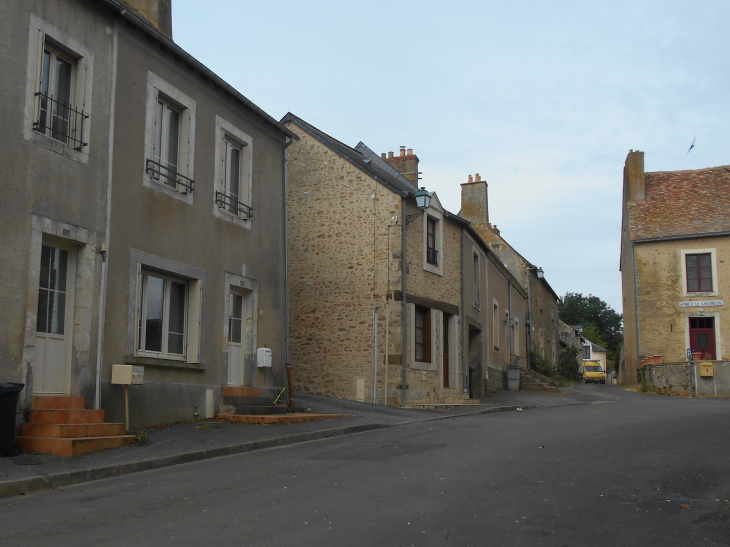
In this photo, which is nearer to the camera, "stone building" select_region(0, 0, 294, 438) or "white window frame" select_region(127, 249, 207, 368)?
"stone building" select_region(0, 0, 294, 438)

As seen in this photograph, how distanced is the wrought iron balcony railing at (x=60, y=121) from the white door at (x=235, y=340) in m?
4.40

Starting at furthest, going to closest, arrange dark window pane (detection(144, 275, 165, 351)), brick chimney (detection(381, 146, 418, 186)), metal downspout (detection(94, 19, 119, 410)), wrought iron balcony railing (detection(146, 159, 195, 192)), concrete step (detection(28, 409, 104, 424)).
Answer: brick chimney (detection(381, 146, 418, 186)) → dark window pane (detection(144, 275, 165, 351)) → wrought iron balcony railing (detection(146, 159, 195, 192)) → metal downspout (detection(94, 19, 119, 410)) → concrete step (detection(28, 409, 104, 424))

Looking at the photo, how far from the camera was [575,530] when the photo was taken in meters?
5.23

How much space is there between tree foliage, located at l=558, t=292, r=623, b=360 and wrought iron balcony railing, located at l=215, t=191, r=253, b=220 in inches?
2903

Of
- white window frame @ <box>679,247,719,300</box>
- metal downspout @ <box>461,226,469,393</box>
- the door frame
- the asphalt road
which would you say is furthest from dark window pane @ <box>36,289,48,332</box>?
white window frame @ <box>679,247,719,300</box>

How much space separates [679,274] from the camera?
98.3ft

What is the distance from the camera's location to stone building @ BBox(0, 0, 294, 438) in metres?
9.03

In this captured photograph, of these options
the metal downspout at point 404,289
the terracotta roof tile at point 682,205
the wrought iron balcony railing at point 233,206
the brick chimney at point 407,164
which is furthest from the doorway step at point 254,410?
the terracotta roof tile at point 682,205

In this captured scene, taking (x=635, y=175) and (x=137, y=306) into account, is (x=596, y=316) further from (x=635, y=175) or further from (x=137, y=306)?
(x=137, y=306)

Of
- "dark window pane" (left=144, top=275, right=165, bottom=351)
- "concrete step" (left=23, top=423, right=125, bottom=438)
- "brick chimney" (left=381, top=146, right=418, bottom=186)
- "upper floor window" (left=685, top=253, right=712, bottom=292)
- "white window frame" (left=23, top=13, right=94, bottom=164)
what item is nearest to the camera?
"concrete step" (left=23, top=423, right=125, bottom=438)

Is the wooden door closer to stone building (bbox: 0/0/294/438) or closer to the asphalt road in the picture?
stone building (bbox: 0/0/294/438)

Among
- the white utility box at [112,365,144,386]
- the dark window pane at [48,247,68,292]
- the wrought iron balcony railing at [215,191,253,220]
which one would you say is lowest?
the white utility box at [112,365,144,386]

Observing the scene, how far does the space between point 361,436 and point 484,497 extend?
17.3ft

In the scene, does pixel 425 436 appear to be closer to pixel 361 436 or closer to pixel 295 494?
pixel 361 436
